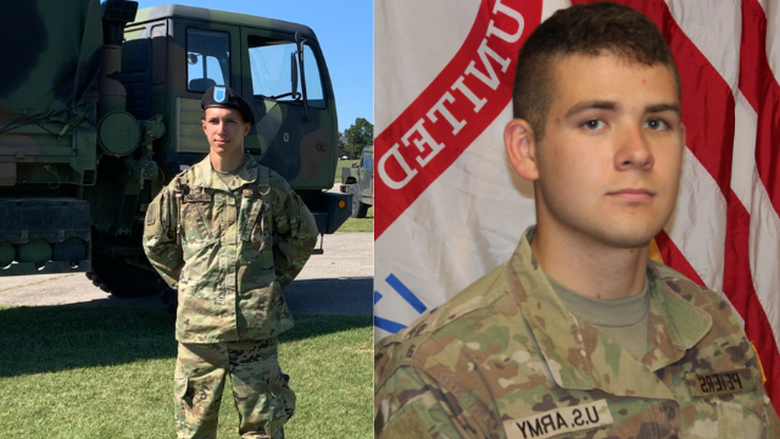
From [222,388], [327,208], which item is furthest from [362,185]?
[222,388]

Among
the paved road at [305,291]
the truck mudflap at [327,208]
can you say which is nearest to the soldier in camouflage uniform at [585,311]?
the paved road at [305,291]

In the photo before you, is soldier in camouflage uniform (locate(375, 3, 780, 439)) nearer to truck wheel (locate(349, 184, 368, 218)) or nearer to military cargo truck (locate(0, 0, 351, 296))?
military cargo truck (locate(0, 0, 351, 296))

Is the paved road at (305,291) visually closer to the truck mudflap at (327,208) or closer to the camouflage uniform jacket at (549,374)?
the truck mudflap at (327,208)

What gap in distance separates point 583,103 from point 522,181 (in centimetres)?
83

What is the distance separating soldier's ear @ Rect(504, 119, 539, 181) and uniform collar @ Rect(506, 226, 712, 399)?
5.1 inches

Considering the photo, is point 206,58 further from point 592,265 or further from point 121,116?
point 592,265

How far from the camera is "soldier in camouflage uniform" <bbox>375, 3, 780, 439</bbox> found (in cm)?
120

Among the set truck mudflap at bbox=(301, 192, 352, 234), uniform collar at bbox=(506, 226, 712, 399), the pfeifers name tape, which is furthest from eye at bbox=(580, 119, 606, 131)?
truck mudflap at bbox=(301, 192, 352, 234)

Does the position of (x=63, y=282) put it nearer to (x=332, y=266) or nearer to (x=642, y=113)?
(x=332, y=266)

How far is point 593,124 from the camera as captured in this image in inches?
49.8

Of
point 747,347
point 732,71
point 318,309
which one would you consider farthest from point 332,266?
point 747,347

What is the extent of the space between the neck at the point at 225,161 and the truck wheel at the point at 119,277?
540 cm

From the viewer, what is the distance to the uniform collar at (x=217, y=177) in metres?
3.88

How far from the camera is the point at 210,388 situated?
12.0 ft
